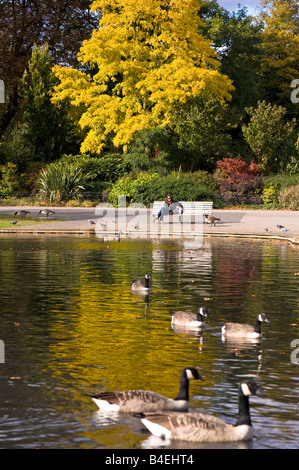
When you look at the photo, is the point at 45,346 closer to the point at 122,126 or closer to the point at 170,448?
the point at 170,448

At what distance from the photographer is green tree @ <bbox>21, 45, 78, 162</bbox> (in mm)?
54906

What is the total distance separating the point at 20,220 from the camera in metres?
37.6

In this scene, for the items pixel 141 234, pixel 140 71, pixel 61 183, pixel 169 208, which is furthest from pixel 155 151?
pixel 141 234

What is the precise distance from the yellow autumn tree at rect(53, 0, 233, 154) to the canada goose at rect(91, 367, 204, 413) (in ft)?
141

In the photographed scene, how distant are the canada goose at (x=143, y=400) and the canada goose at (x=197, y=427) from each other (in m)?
0.56

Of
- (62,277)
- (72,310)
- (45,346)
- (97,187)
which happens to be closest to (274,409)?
(45,346)

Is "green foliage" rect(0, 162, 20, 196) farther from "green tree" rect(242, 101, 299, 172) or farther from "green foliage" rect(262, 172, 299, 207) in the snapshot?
"green foliage" rect(262, 172, 299, 207)

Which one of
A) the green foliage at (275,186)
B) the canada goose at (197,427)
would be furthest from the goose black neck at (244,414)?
the green foliage at (275,186)

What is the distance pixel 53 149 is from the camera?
5609 centimetres

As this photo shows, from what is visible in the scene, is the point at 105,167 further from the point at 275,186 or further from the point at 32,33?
the point at 32,33

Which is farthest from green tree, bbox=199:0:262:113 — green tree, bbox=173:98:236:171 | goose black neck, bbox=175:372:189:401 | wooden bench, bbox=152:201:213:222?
goose black neck, bbox=175:372:189:401

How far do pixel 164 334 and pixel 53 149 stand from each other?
44.5 metres

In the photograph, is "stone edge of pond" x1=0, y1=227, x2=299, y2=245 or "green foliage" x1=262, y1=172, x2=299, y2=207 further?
"green foliage" x1=262, y1=172, x2=299, y2=207

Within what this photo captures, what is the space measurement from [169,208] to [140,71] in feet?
61.2
